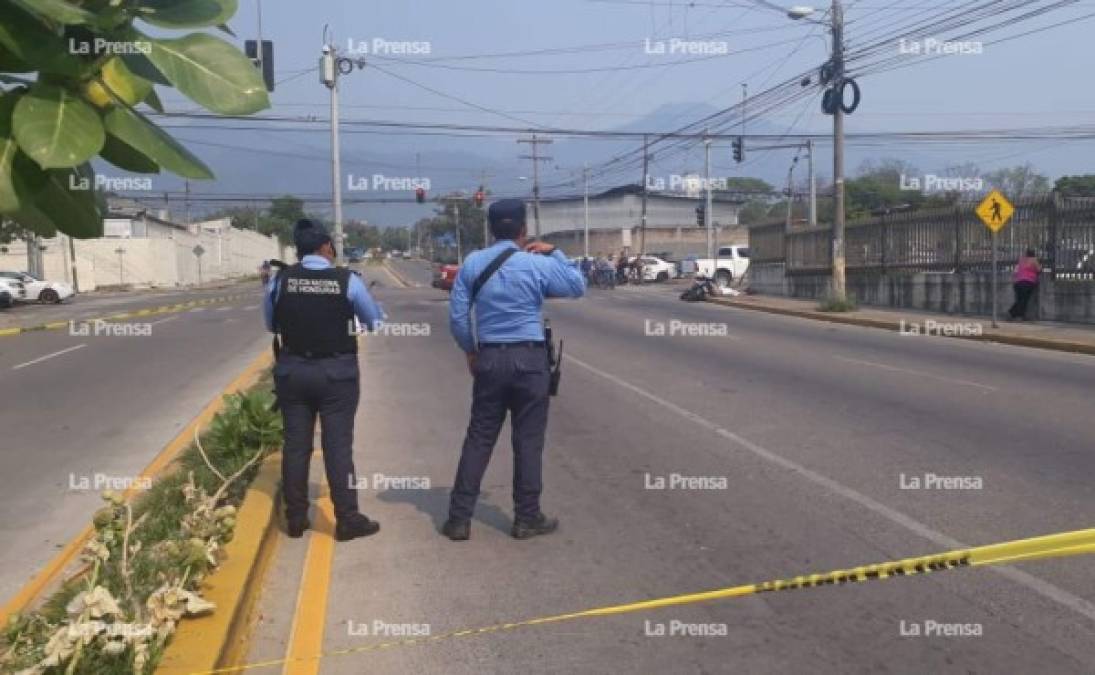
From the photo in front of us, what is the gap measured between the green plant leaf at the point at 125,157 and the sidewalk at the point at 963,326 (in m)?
17.8

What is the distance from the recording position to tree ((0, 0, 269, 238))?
52.2 inches

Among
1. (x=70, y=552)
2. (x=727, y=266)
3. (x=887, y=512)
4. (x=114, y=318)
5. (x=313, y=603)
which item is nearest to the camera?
(x=313, y=603)

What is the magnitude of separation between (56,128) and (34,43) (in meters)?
0.13

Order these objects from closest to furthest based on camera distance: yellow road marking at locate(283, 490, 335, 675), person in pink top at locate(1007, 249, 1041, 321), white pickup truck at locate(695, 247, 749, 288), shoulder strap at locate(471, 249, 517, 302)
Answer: yellow road marking at locate(283, 490, 335, 675), shoulder strap at locate(471, 249, 517, 302), person in pink top at locate(1007, 249, 1041, 321), white pickup truck at locate(695, 247, 749, 288)

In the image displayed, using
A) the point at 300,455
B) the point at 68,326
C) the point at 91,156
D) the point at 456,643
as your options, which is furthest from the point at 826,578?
the point at 68,326

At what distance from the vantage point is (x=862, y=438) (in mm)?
9250

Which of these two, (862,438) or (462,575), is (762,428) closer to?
(862,438)

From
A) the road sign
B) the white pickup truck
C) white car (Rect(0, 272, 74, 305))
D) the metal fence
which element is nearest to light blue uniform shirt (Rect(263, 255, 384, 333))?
the road sign

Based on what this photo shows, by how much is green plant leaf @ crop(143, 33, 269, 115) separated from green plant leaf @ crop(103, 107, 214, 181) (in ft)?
0.24

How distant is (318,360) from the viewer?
19.7ft

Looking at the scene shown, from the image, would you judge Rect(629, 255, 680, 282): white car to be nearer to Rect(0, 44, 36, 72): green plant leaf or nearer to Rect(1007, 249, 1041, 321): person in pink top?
Rect(1007, 249, 1041, 321): person in pink top

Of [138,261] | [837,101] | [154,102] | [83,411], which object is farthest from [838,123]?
[138,261]

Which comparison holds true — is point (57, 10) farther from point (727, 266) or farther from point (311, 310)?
point (727, 266)

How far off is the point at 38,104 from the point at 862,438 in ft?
28.5
